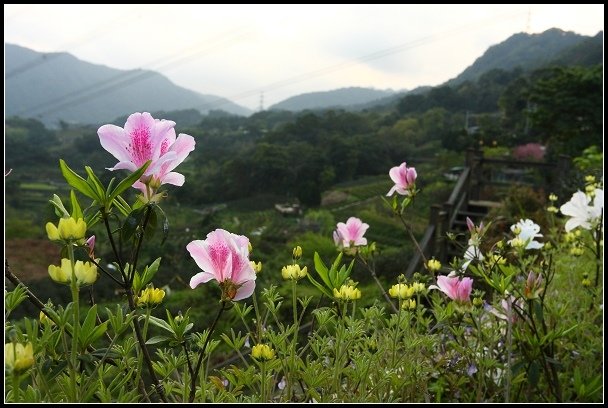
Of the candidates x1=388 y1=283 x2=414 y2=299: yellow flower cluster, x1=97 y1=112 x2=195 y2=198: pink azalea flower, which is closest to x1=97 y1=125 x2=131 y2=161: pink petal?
x1=97 y1=112 x2=195 y2=198: pink azalea flower

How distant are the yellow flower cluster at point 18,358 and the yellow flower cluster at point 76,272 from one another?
64mm

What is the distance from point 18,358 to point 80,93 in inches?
3164

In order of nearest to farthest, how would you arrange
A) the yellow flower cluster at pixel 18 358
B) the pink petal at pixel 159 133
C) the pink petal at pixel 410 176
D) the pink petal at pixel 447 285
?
the yellow flower cluster at pixel 18 358
the pink petal at pixel 159 133
the pink petal at pixel 447 285
the pink petal at pixel 410 176

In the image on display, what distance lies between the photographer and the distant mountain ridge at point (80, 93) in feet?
207

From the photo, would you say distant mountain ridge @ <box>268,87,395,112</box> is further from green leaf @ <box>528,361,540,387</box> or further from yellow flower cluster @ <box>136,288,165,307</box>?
yellow flower cluster @ <box>136,288,165,307</box>

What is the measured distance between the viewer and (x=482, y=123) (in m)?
25.6

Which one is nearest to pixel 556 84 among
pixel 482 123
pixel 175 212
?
pixel 482 123

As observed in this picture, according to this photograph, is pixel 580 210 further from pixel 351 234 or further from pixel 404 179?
pixel 351 234

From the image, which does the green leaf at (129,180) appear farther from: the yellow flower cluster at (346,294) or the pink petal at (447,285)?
the pink petal at (447,285)

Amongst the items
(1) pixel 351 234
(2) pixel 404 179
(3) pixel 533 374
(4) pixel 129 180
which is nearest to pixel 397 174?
(2) pixel 404 179

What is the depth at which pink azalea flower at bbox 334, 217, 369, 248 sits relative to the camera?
2.97 feet

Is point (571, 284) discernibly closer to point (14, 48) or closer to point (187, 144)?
point (187, 144)

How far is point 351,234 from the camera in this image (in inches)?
36.2

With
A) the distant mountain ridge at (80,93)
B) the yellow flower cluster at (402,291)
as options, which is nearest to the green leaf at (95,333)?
the yellow flower cluster at (402,291)
